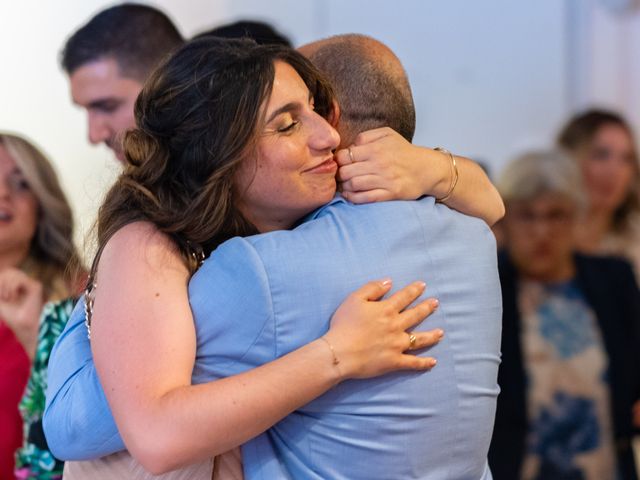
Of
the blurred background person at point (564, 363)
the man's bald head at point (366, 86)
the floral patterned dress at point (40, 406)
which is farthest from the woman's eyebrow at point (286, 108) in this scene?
the blurred background person at point (564, 363)

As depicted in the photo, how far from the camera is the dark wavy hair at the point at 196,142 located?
1.69 meters

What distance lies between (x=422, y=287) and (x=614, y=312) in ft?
5.54

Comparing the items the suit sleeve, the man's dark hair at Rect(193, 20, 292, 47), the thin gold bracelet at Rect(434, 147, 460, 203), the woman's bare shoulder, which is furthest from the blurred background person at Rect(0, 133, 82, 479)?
the thin gold bracelet at Rect(434, 147, 460, 203)

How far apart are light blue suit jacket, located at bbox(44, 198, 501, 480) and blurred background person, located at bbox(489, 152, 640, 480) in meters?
1.36

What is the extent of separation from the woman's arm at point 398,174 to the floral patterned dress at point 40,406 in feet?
2.77

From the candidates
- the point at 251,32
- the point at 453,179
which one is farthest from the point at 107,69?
the point at 453,179

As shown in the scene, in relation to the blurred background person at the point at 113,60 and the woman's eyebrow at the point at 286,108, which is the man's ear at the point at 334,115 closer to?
the woman's eyebrow at the point at 286,108

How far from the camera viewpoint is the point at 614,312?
323 cm

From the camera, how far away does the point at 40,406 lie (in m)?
2.40

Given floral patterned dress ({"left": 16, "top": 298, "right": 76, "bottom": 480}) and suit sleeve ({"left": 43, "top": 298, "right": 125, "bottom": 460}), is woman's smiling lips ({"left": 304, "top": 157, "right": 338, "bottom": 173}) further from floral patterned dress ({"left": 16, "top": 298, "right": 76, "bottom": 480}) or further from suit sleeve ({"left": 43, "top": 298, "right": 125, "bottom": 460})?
floral patterned dress ({"left": 16, "top": 298, "right": 76, "bottom": 480})

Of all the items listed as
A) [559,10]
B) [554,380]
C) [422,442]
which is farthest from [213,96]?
[559,10]

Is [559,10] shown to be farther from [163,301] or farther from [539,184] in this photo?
[163,301]

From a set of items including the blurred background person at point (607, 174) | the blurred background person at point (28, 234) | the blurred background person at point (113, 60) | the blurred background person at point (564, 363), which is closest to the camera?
the blurred background person at point (113, 60)

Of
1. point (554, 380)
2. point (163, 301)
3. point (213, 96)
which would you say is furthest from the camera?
point (554, 380)
